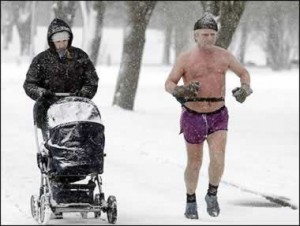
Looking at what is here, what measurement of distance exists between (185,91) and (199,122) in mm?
197

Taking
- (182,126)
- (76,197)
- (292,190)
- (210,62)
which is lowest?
(292,190)

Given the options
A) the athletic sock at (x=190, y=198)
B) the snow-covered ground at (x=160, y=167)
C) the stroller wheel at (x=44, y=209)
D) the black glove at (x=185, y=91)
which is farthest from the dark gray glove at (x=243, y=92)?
the snow-covered ground at (x=160, y=167)

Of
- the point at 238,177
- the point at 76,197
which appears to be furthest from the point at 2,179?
the point at 76,197

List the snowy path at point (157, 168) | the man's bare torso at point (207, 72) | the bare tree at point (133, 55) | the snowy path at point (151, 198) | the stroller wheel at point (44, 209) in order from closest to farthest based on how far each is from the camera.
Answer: the man's bare torso at point (207, 72) → the stroller wheel at point (44, 209) → the bare tree at point (133, 55) → the snowy path at point (151, 198) → the snowy path at point (157, 168)

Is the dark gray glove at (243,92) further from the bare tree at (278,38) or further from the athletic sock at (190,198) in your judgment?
the bare tree at (278,38)

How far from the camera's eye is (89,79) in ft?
Answer: 14.7

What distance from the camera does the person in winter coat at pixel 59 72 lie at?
4258 mm

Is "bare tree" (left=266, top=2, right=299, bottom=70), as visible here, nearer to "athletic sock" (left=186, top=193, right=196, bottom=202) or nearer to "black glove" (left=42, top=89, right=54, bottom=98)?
"athletic sock" (left=186, top=193, right=196, bottom=202)

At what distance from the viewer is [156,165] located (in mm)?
30391

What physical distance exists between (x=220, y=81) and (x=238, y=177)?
2715 centimetres

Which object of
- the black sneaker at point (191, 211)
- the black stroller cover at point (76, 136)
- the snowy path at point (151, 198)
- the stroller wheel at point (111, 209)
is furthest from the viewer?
the snowy path at point (151, 198)

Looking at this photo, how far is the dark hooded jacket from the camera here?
14.0ft

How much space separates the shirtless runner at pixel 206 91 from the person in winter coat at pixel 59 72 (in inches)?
17.8

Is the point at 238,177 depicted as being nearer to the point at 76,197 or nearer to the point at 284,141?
the point at 284,141
